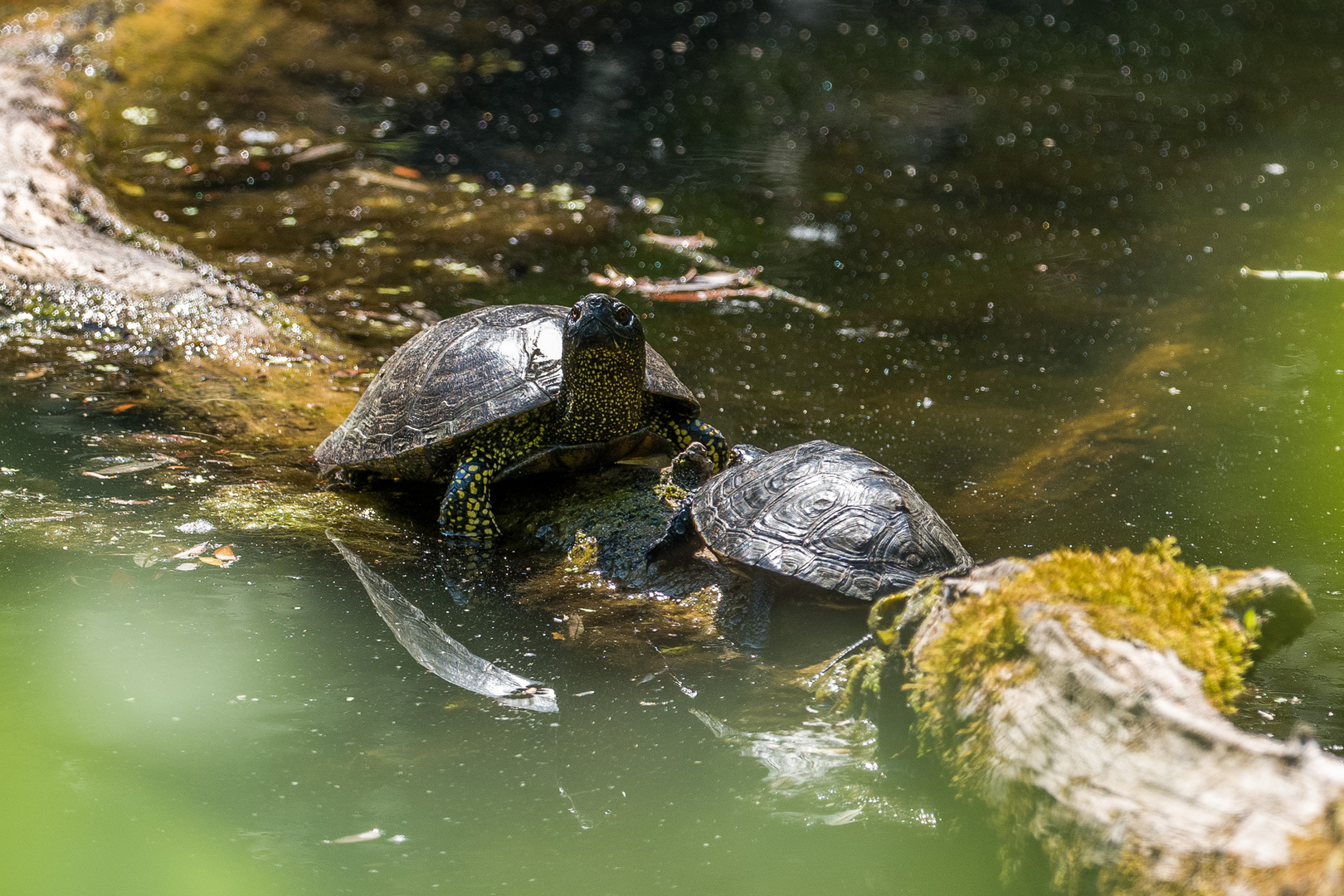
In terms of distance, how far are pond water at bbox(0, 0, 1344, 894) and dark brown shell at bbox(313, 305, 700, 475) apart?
0.36 m

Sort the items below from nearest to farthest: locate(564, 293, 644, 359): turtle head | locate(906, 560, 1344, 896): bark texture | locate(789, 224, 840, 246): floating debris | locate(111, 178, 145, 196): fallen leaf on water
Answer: locate(906, 560, 1344, 896): bark texture < locate(564, 293, 644, 359): turtle head < locate(111, 178, 145, 196): fallen leaf on water < locate(789, 224, 840, 246): floating debris

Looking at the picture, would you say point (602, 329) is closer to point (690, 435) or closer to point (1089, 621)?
point (690, 435)

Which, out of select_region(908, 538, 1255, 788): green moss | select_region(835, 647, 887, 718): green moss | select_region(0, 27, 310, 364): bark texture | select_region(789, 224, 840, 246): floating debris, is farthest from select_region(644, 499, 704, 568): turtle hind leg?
select_region(789, 224, 840, 246): floating debris

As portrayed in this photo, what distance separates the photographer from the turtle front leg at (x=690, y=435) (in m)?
5.24

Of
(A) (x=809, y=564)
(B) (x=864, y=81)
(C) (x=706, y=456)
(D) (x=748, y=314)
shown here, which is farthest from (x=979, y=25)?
(A) (x=809, y=564)

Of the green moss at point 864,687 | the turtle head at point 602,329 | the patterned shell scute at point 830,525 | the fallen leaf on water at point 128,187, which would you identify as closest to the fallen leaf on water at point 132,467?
the turtle head at point 602,329

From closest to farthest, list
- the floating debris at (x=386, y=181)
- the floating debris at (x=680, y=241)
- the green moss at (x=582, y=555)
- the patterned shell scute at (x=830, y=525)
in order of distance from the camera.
Result: the patterned shell scute at (x=830, y=525) → the green moss at (x=582, y=555) → the floating debris at (x=680, y=241) → the floating debris at (x=386, y=181)

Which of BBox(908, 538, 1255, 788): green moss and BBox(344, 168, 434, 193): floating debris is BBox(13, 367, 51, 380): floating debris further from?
BBox(908, 538, 1255, 788): green moss

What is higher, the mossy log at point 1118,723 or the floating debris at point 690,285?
the mossy log at point 1118,723

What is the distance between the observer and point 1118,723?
2.41 metres

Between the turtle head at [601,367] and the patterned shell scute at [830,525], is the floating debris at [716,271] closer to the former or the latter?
the turtle head at [601,367]

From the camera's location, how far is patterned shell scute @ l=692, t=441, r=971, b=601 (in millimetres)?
3971

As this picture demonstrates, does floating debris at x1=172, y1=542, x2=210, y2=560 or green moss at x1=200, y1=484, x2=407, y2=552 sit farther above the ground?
floating debris at x1=172, y1=542, x2=210, y2=560

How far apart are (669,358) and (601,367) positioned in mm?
2525
